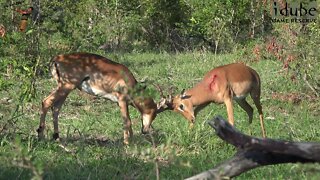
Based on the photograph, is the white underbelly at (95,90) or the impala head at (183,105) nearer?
the white underbelly at (95,90)

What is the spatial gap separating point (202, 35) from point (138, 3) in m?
2.51

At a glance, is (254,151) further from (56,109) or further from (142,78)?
(142,78)

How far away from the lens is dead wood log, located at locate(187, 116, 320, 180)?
13.3ft

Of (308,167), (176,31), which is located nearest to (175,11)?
(176,31)

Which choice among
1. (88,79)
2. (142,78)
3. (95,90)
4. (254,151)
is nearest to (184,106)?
(95,90)

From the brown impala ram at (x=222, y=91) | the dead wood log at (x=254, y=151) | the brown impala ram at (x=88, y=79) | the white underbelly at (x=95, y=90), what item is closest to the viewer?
the dead wood log at (x=254, y=151)

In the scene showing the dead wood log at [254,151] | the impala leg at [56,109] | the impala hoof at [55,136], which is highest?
the dead wood log at [254,151]

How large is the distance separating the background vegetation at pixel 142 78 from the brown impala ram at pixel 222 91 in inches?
9.8

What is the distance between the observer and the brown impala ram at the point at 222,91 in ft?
33.0

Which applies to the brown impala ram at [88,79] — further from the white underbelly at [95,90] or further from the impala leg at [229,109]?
the impala leg at [229,109]

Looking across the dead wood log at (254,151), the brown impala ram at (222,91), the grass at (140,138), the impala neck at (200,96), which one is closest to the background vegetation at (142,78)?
the grass at (140,138)

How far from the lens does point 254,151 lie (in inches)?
167

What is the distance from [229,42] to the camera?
881 inches

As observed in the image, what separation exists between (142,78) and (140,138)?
5463 millimetres
